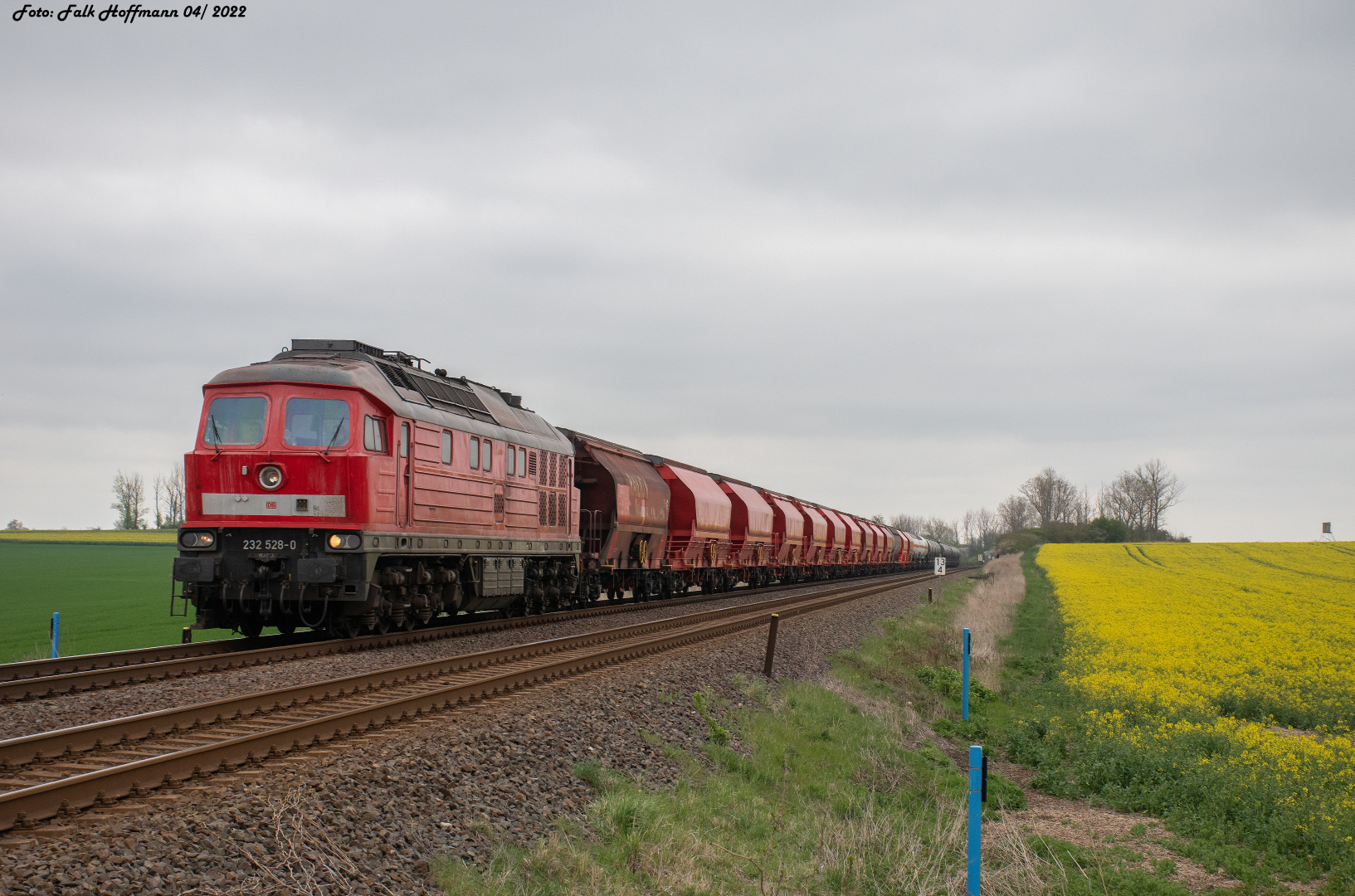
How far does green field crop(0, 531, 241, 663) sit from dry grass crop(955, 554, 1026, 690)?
16.7m

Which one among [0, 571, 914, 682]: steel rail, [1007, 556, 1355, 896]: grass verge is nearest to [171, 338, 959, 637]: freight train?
[0, 571, 914, 682]: steel rail

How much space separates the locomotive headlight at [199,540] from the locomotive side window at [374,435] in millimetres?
2467

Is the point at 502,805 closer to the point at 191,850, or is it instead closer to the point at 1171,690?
the point at 191,850

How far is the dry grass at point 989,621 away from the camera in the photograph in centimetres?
2092

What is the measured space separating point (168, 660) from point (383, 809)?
733 centimetres

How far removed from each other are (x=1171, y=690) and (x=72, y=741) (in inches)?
539

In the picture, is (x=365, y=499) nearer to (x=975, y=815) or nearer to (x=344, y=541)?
(x=344, y=541)

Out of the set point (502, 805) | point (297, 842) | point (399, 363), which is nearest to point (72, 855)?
point (297, 842)

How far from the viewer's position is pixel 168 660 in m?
12.6

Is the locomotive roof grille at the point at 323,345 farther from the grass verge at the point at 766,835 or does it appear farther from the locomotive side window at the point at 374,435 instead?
the grass verge at the point at 766,835

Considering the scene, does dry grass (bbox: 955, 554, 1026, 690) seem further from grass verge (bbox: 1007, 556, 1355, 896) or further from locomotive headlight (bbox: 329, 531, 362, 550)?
locomotive headlight (bbox: 329, 531, 362, 550)

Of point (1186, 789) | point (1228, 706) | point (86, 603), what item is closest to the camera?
point (1186, 789)

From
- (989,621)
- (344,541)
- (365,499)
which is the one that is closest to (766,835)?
(344,541)

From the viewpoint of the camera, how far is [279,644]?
49.2 feet
